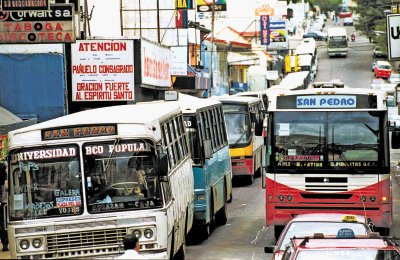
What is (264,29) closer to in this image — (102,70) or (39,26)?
(102,70)

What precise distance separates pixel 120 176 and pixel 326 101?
22.7ft

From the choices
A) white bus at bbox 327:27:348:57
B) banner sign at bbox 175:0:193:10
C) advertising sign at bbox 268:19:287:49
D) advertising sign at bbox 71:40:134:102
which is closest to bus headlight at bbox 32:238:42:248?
advertising sign at bbox 71:40:134:102

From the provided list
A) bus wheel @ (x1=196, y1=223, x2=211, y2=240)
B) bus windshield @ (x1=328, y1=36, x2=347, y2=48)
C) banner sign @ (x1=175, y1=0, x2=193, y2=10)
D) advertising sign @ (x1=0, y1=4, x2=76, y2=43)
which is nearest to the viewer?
advertising sign @ (x1=0, y1=4, x2=76, y2=43)

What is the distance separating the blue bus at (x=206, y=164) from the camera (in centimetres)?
2175

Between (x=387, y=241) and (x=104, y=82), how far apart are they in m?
23.0

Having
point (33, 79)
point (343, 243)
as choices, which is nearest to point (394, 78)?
point (33, 79)

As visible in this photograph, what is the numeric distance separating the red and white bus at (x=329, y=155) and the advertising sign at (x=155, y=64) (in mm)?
15436

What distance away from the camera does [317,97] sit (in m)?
20.6

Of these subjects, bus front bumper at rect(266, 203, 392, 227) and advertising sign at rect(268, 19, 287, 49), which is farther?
advertising sign at rect(268, 19, 287, 49)

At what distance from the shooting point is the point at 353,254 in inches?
456

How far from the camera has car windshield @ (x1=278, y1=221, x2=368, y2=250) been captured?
48.7 ft

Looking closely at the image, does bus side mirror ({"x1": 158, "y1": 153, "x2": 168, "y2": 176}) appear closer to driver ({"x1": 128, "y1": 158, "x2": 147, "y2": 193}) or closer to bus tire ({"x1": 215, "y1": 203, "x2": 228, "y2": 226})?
driver ({"x1": 128, "y1": 158, "x2": 147, "y2": 193})

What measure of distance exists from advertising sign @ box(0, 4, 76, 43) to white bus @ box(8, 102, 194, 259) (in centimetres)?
743

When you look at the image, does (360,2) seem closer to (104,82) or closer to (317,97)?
(104,82)
